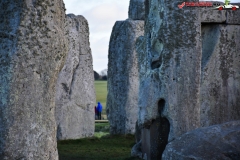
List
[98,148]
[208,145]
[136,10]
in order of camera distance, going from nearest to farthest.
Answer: [208,145], [98,148], [136,10]

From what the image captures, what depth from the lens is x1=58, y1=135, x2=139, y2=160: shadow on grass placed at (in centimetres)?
975

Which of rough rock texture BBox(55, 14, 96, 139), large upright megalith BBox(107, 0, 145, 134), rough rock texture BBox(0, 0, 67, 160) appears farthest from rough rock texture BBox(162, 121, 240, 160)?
large upright megalith BBox(107, 0, 145, 134)

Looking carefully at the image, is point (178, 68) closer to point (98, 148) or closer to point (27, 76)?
point (98, 148)

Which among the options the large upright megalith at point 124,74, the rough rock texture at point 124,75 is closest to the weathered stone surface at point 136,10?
the large upright megalith at point 124,74

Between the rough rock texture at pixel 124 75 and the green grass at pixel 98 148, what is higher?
the rough rock texture at pixel 124 75

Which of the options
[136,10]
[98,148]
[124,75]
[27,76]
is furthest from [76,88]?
[27,76]

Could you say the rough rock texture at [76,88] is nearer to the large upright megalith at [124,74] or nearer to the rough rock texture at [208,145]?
the large upright megalith at [124,74]

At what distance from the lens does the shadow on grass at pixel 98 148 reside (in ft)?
32.0

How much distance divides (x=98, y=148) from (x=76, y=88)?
2022mm

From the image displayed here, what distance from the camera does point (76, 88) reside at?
41.7 ft

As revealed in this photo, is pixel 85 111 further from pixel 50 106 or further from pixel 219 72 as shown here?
pixel 50 106

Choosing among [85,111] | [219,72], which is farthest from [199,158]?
[85,111]

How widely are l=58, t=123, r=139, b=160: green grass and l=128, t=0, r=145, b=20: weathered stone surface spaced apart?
2733mm

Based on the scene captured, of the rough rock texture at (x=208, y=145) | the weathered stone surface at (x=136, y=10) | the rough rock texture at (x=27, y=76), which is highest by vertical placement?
the weathered stone surface at (x=136, y=10)
